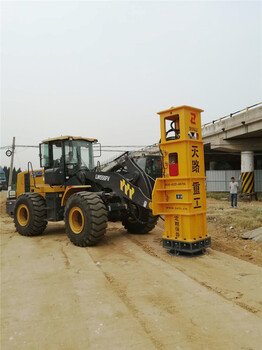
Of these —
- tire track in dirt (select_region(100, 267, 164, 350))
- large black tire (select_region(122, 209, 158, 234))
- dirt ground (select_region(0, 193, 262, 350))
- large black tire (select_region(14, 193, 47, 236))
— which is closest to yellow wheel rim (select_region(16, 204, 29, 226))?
large black tire (select_region(14, 193, 47, 236))

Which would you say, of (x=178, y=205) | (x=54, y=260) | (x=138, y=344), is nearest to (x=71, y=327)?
(x=138, y=344)

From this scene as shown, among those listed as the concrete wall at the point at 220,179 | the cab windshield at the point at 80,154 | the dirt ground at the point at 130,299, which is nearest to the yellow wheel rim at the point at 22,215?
the cab windshield at the point at 80,154

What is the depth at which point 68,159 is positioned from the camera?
8.88 metres

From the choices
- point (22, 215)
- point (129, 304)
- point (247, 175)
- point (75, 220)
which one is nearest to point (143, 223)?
point (75, 220)

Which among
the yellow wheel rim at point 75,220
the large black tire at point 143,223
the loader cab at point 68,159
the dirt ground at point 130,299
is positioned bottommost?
the dirt ground at point 130,299

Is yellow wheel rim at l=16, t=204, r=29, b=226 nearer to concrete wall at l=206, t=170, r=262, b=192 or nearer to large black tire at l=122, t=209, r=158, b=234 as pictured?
large black tire at l=122, t=209, r=158, b=234

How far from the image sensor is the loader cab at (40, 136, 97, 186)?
884 cm

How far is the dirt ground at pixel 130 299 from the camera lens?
10.4 ft

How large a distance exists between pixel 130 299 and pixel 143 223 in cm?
431

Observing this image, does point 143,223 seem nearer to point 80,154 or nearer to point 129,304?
point 80,154

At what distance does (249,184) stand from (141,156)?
1607 centimetres

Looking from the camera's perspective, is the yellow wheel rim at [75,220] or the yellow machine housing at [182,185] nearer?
the yellow machine housing at [182,185]

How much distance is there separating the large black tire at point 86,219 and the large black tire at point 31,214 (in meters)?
1.61

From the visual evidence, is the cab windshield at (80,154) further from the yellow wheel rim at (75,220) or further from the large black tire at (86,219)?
the yellow wheel rim at (75,220)
